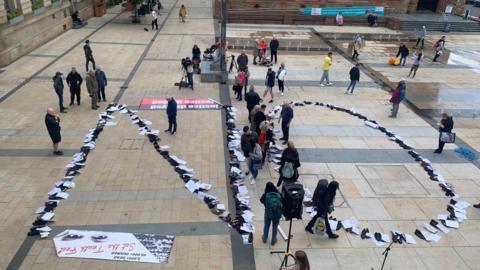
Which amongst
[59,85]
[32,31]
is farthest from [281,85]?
[32,31]

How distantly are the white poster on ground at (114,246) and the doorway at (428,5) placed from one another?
42638 mm

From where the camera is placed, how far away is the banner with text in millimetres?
16188

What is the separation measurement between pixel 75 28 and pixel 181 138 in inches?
902

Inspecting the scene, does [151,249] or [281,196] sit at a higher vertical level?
[281,196]

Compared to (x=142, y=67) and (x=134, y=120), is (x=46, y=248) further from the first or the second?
(x=142, y=67)

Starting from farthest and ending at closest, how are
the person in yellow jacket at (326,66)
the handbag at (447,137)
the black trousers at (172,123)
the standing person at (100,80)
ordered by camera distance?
the person in yellow jacket at (326,66)
the standing person at (100,80)
the black trousers at (172,123)
the handbag at (447,137)

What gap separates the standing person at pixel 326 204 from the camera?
844cm

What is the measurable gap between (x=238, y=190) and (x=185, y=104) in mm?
7041

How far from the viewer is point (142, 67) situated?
21.7 metres

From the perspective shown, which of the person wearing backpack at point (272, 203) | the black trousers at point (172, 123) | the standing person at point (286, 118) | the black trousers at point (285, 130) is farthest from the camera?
the black trousers at point (172, 123)

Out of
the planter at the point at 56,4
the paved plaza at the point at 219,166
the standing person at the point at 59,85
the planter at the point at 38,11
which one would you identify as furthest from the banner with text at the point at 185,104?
the planter at the point at 56,4

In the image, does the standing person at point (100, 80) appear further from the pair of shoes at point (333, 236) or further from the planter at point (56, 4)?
the planter at point (56, 4)

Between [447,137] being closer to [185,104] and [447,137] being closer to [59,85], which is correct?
[185,104]

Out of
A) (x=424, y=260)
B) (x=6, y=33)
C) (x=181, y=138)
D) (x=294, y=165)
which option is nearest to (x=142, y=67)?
(x=6, y=33)
